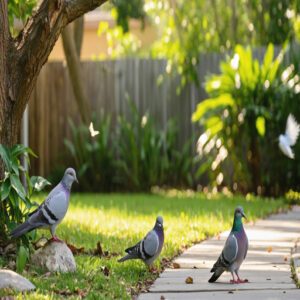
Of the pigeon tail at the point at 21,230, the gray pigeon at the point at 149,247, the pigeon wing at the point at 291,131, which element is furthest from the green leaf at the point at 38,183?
the pigeon wing at the point at 291,131

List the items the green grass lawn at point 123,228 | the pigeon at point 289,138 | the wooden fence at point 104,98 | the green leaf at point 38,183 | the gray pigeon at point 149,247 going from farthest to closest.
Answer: the wooden fence at point 104,98
the pigeon at point 289,138
the green leaf at point 38,183
the gray pigeon at point 149,247
the green grass lawn at point 123,228

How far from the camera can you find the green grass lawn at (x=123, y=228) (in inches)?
309

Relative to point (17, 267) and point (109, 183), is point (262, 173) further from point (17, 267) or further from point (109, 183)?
point (17, 267)

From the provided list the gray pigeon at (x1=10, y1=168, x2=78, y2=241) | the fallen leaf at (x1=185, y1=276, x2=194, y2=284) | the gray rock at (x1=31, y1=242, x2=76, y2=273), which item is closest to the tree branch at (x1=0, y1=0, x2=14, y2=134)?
the gray pigeon at (x1=10, y1=168, x2=78, y2=241)

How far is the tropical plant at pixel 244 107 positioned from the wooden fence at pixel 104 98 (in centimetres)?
213

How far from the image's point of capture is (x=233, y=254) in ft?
25.8

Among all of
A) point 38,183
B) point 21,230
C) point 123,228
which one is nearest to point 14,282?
point 21,230

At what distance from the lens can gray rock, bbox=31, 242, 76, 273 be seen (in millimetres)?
8383

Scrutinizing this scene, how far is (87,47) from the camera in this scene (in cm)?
3475

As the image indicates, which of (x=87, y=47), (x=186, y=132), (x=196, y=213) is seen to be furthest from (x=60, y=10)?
(x=87, y=47)

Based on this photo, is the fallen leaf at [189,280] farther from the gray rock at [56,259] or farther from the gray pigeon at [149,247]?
the gray rock at [56,259]

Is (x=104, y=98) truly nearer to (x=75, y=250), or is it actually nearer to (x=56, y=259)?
(x=75, y=250)

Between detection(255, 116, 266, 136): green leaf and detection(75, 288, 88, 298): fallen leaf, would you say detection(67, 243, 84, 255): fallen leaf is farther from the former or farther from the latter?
detection(255, 116, 266, 136): green leaf

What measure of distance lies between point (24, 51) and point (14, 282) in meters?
2.54
